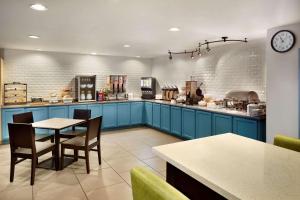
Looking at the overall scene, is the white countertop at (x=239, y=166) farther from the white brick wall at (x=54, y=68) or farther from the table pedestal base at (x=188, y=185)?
the white brick wall at (x=54, y=68)

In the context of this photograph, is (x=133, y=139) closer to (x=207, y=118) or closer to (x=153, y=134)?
(x=153, y=134)

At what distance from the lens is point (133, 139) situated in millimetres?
5258

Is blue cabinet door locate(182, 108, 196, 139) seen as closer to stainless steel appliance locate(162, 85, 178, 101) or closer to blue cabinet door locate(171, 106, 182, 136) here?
blue cabinet door locate(171, 106, 182, 136)

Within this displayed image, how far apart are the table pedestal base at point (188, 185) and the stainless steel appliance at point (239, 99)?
9.83 feet

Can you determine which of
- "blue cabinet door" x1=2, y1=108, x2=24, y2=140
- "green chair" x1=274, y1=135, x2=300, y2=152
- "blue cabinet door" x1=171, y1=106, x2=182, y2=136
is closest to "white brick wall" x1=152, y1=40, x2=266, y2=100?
"blue cabinet door" x1=171, y1=106, x2=182, y2=136

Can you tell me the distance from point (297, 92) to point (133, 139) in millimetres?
3522

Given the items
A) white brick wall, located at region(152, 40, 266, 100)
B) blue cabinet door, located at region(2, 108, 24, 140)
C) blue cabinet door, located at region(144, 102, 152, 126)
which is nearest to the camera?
white brick wall, located at region(152, 40, 266, 100)

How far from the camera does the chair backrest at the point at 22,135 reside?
9.37ft

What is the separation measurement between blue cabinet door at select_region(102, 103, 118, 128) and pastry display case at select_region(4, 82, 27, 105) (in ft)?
6.47

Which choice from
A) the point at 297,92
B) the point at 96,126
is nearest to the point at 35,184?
the point at 96,126

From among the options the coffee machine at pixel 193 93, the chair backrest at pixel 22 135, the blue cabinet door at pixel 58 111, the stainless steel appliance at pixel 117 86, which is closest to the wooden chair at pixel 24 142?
the chair backrest at pixel 22 135

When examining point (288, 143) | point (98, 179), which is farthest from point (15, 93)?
point (288, 143)

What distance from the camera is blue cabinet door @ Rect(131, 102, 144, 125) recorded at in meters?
6.38

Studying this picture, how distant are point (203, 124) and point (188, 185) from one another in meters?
3.01
